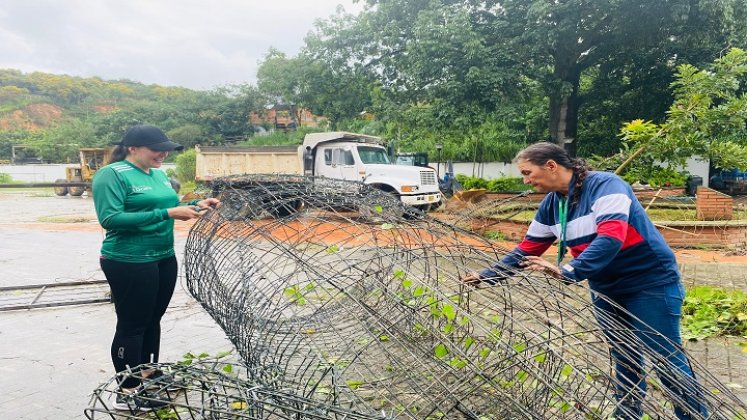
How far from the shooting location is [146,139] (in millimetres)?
2816

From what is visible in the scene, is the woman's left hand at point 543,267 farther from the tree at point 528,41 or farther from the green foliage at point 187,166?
the green foliage at point 187,166

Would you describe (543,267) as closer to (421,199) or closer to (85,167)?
(421,199)

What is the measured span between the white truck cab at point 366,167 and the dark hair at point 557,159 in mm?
8936

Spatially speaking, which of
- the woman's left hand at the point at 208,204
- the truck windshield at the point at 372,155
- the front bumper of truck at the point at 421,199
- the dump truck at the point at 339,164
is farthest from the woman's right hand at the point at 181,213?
the truck windshield at the point at 372,155

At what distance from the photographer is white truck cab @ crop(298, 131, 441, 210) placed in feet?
38.5

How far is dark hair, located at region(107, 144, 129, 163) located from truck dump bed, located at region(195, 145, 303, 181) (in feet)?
35.0

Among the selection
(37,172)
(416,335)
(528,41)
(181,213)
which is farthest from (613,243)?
(37,172)

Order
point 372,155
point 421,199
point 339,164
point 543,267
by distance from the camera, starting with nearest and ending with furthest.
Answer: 1. point 543,267
2. point 421,199
3. point 339,164
4. point 372,155

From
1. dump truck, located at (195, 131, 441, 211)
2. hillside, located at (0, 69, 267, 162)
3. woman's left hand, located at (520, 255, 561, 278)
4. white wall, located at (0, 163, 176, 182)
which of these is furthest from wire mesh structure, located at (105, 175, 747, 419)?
hillside, located at (0, 69, 267, 162)

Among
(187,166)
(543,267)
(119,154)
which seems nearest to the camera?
(543,267)

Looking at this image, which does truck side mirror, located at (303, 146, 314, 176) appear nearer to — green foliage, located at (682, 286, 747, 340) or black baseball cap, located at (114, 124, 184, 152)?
green foliage, located at (682, 286, 747, 340)

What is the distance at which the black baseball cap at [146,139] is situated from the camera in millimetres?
2809

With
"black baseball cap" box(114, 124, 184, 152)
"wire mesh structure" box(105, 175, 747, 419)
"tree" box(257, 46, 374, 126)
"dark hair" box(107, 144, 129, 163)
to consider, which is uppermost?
"tree" box(257, 46, 374, 126)

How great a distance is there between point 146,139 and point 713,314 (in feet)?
15.0
